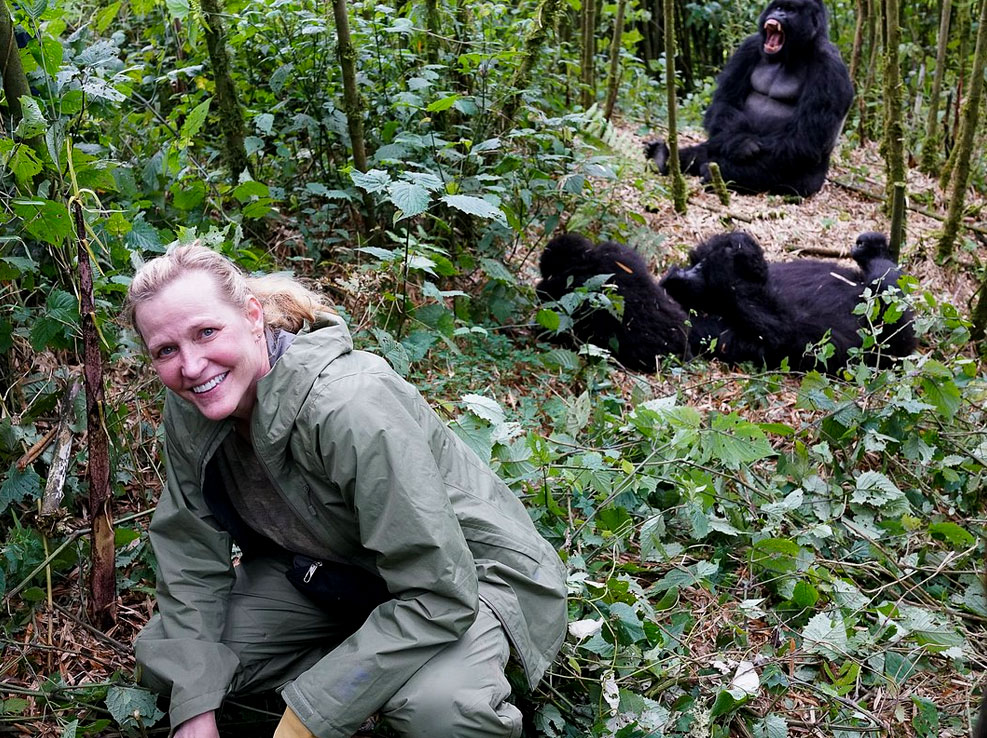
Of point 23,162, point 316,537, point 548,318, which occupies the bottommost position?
point 548,318

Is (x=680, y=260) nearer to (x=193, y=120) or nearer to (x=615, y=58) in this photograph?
(x=615, y=58)

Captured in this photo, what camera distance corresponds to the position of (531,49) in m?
4.43

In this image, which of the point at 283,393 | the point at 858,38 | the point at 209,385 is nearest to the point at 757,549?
the point at 283,393

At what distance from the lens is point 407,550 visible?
1.87m

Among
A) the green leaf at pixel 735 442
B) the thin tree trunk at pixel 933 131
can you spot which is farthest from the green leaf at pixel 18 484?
the thin tree trunk at pixel 933 131

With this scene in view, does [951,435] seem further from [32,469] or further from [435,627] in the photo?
[32,469]

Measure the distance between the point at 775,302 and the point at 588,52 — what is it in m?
2.43

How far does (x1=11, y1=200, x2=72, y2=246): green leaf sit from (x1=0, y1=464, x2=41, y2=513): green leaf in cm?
69

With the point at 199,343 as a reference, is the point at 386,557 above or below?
below

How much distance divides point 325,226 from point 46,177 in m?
1.73

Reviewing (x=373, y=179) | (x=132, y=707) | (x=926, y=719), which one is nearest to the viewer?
(x=132, y=707)

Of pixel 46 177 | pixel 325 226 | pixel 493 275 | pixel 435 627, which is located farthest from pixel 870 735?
pixel 325 226

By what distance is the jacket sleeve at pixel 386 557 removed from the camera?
1868 millimetres

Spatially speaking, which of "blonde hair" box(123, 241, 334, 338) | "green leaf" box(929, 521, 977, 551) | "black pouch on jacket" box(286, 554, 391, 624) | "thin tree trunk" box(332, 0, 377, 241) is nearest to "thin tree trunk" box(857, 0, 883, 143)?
"thin tree trunk" box(332, 0, 377, 241)
